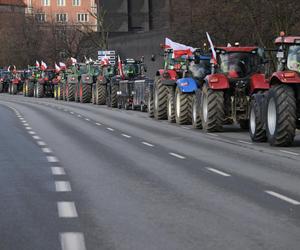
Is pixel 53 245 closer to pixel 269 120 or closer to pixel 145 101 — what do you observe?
pixel 269 120

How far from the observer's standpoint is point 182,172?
39.7 ft

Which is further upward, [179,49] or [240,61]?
[179,49]

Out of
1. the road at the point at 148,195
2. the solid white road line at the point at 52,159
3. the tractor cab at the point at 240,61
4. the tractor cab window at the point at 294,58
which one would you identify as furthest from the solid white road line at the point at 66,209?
the tractor cab at the point at 240,61

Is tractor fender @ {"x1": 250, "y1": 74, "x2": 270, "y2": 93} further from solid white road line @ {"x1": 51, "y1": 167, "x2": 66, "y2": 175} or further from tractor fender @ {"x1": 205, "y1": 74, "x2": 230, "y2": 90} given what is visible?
solid white road line @ {"x1": 51, "y1": 167, "x2": 66, "y2": 175}

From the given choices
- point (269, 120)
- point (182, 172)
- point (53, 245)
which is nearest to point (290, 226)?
point (53, 245)

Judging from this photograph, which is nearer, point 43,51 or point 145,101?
point 145,101

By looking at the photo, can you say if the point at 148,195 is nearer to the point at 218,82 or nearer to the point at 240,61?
the point at 218,82

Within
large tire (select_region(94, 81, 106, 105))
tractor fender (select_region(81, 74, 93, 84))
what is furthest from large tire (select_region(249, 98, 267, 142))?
tractor fender (select_region(81, 74, 93, 84))

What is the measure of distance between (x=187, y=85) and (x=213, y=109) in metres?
3.67

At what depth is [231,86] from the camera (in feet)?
68.9

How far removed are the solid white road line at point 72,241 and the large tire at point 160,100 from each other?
66.9 feet

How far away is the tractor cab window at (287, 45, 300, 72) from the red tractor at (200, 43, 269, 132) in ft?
8.75

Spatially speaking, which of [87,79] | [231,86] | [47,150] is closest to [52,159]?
[47,150]

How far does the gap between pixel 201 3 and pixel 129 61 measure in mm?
6016
